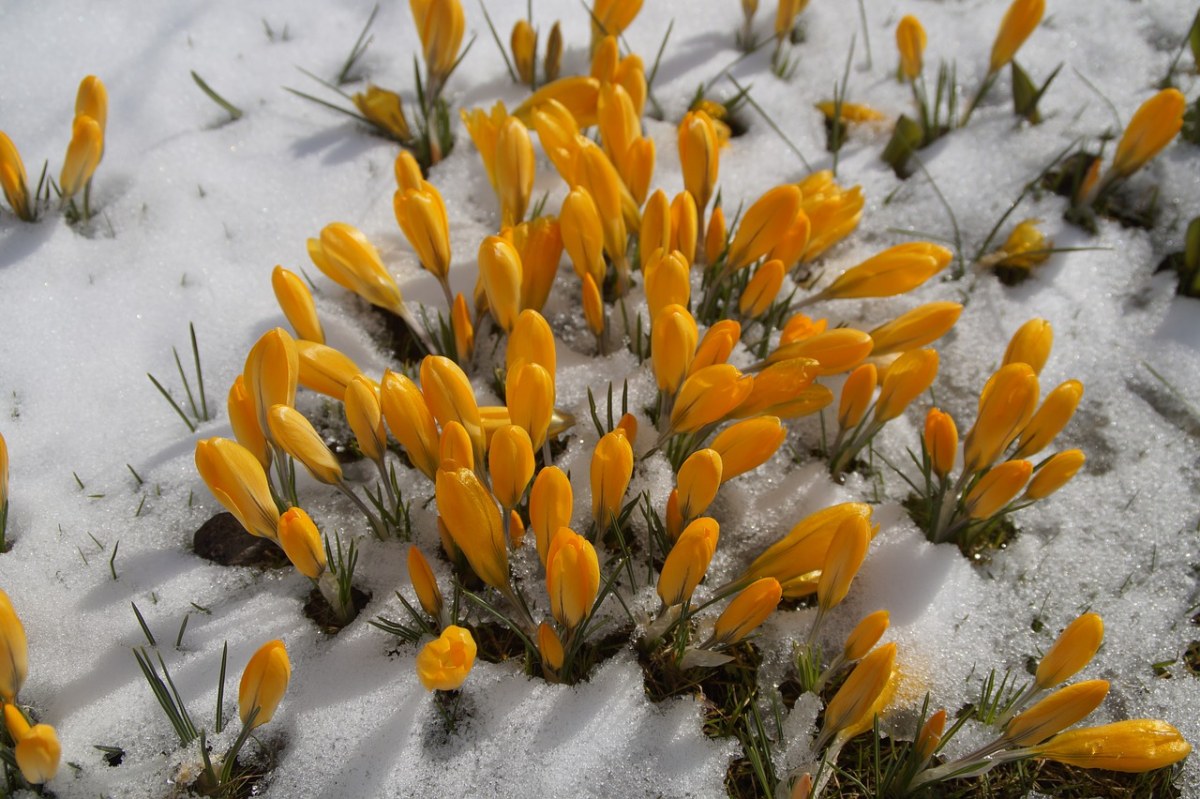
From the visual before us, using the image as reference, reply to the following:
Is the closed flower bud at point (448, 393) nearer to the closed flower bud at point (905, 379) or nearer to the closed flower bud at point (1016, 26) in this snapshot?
the closed flower bud at point (905, 379)

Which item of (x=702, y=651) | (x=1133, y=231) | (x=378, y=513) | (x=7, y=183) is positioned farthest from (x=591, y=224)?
(x=1133, y=231)

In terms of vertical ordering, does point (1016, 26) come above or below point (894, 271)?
above

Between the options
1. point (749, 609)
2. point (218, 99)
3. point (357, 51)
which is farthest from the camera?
point (357, 51)

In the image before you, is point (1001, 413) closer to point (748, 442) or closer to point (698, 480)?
point (748, 442)

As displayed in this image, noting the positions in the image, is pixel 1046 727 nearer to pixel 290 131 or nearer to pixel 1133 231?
pixel 1133 231

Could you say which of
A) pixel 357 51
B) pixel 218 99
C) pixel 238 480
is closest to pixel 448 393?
pixel 238 480

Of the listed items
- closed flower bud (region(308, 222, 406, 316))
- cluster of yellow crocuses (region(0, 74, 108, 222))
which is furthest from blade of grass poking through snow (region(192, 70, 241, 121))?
closed flower bud (region(308, 222, 406, 316))
